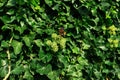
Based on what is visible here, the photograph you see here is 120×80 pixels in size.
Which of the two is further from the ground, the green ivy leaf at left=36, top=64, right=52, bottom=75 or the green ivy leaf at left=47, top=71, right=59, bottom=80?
the green ivy leaf at left=36, top=64, right=52, bottom=75

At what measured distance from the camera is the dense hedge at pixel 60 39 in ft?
10.3

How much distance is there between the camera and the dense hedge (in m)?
3.13

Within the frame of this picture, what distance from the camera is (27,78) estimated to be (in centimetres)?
316

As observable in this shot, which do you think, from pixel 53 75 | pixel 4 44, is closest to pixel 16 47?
pixel 4 44

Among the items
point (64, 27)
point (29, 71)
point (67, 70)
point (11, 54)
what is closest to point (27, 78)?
point (29, 71)

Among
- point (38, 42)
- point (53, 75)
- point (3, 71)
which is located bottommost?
point (53, 75)

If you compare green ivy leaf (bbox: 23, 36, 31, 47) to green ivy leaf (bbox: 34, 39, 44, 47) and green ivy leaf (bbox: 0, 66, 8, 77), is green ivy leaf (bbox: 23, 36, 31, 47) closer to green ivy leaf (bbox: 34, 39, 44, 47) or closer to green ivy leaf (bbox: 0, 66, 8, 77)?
green ivy leaf (bbox: 34, 39, 44, 47)

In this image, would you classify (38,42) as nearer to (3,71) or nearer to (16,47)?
(16,47)

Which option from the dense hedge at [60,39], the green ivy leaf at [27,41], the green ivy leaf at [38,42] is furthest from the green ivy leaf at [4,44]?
the green ivy leaf at [38,42]

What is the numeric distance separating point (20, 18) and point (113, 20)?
138cm

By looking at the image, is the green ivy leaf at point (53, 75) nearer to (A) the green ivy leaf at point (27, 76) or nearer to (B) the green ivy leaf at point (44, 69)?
(B) the green ivy leaf at point (44, 69)

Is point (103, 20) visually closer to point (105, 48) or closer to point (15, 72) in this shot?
point (105, 48)

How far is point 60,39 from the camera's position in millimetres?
3211

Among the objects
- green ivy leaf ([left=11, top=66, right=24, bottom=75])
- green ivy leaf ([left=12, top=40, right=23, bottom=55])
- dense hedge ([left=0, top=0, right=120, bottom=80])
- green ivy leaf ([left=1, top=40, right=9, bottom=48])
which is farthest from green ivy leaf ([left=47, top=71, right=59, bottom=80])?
green ivy leaf ([left=1, top=40, right=9, bottom=48])
